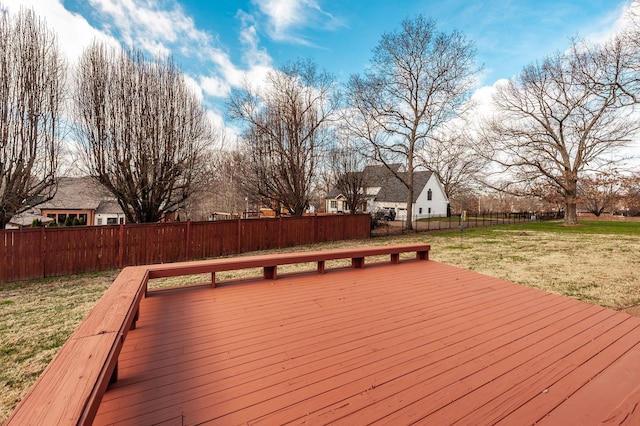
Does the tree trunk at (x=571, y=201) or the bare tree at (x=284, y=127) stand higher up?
the bare tree at (x=284, y=127)

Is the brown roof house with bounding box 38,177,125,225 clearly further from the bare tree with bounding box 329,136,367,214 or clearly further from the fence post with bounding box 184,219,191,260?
the bare tree with bounding box 329,136,367,214

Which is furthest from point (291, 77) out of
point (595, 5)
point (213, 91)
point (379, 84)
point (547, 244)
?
point (547, 244)

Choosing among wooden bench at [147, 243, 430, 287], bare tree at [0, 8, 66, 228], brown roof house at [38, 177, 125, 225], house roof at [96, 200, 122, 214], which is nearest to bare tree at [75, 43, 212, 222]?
bare tree at [0, 8, 66, 228]

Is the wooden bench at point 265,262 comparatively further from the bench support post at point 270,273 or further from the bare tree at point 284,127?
the bare tree at point 284,127

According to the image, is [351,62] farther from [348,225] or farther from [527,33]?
[348,225]

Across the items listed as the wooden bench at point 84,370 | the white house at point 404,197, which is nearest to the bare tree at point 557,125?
the white house at point 404,197

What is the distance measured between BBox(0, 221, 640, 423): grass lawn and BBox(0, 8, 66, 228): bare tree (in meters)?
3.54

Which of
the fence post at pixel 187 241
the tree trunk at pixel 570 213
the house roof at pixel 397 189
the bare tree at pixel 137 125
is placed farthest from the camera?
the house roof at pixel 397 189

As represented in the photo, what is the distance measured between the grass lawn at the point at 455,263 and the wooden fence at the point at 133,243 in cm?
66

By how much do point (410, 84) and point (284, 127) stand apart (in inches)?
333

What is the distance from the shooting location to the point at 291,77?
49.4ft

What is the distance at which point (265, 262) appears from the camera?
4516 mm

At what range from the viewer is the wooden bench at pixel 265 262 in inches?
158

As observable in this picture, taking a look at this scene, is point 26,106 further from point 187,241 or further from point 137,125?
point 187,241
